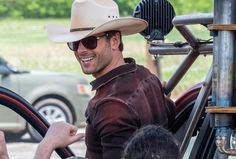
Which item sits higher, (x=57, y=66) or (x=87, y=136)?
(x=87, y=136)

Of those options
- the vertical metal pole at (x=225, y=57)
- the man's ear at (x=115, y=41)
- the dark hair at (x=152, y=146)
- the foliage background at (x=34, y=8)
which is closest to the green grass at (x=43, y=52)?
the foliage background at (x=34, y=8)

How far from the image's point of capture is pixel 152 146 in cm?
235

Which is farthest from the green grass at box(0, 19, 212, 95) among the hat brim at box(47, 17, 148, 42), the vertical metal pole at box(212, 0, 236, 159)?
the vertical metal pole at box(212, 0, 236, 159)

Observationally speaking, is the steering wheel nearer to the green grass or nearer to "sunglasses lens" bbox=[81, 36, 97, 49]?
"sunglasses lens" bbox=[81, 36, 97, 49]

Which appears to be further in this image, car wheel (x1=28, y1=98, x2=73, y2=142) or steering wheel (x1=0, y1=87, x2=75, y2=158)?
car wheel (x1=28, y1=98, x2=73, y2=142)

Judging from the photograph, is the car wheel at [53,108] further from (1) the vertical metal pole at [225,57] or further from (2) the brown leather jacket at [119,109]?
(1) the vertical metal pole at [225,57]

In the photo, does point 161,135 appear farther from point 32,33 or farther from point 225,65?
point 32,33

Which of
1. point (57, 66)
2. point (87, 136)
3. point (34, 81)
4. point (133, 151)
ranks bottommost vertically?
point (57, 66)

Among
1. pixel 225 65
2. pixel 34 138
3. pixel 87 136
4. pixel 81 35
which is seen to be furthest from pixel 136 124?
pixel 34 138

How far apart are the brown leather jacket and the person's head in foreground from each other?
61mm

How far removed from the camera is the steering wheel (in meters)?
3.43

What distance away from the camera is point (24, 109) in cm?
350

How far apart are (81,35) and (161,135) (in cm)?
98

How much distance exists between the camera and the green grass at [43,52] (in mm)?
18281
